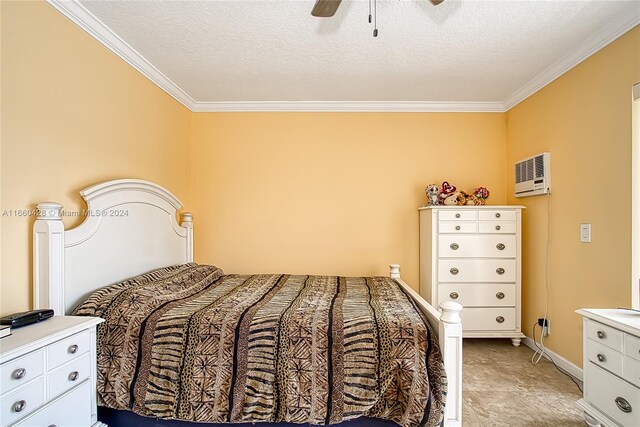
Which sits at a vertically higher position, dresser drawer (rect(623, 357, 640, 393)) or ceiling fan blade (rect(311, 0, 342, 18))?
ceiling fan blade (rect(311, 0, 342, 18))

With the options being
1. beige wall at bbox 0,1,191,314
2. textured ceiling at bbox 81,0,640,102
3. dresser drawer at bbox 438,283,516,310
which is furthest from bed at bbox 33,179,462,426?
dresser drawer at bbox 438,283,516,310

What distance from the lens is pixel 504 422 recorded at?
187cm

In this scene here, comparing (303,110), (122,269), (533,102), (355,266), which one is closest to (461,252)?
(355,266)

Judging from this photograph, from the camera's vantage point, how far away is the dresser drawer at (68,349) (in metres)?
1.26

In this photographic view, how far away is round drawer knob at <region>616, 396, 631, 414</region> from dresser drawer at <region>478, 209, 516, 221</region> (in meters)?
1.66

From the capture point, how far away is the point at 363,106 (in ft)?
11.1

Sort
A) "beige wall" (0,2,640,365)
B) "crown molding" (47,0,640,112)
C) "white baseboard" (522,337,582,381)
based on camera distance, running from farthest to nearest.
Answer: "white baseboard" (522,337,582,381) → "crown molding" (47,0,640,112) → "beige wall" (0,2,640,365)

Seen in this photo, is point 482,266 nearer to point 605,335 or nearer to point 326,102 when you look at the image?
point 605,335

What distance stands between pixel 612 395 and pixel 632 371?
0.69 ft

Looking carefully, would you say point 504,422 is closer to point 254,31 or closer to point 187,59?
point 254,31

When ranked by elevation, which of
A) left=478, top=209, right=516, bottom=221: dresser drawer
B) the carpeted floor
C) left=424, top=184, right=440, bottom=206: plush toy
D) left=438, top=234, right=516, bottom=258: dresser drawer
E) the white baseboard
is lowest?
the carpeted floor

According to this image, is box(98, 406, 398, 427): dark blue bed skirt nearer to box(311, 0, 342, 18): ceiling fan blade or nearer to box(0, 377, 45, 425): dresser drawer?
box(0, 377, 45, 425): dresser drawer

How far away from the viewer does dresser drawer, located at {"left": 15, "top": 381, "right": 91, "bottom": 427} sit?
1.21m

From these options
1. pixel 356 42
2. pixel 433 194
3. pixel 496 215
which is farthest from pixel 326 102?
pixel 496 215
